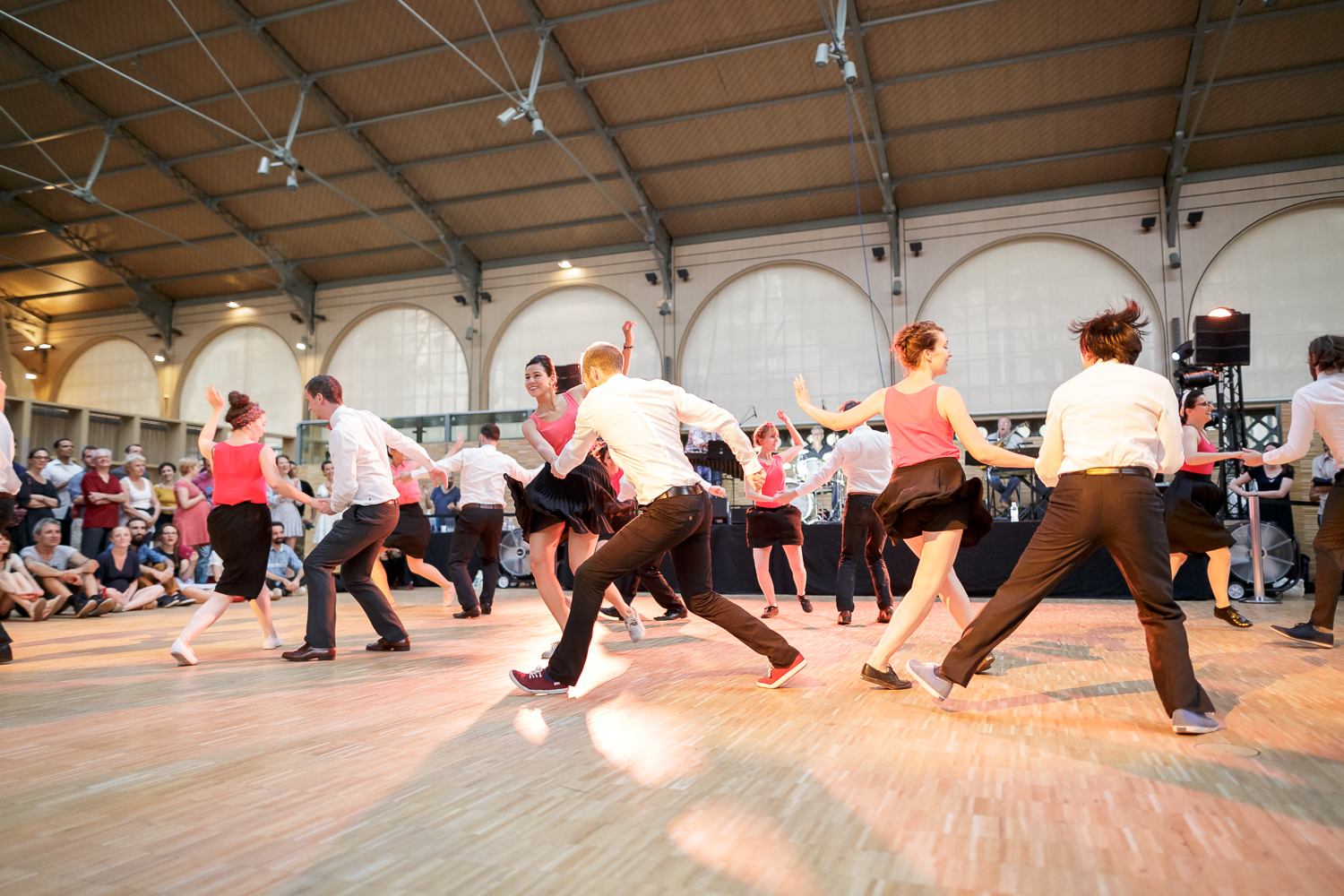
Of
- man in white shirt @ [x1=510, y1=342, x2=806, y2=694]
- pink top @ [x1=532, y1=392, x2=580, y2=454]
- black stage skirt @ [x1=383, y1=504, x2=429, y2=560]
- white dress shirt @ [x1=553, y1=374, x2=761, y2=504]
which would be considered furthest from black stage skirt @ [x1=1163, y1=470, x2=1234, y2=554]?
black stage skirt @ [x1=383, y1=504, x2=429, y2=560]

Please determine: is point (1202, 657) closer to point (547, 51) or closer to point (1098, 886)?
point (1098, 886)

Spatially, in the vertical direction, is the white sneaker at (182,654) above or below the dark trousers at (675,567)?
below

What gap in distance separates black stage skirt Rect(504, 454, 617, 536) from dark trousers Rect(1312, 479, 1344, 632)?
339 centimetres

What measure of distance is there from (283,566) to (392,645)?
20.4 ft

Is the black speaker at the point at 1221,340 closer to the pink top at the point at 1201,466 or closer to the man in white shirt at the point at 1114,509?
the pink top at the point at 1201,466

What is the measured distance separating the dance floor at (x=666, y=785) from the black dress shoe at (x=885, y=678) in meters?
0.06

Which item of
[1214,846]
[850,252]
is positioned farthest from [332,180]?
[1214,846]

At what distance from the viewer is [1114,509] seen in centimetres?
239

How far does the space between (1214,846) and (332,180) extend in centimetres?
1762

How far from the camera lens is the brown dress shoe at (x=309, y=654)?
3.98 m

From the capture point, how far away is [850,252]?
1600 cm

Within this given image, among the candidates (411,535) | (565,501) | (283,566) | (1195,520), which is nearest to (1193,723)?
(565,501)

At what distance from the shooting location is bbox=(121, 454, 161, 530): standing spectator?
848 cm

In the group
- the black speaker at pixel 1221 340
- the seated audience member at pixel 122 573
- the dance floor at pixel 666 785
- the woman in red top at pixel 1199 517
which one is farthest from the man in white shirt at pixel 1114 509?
the seated audience member at pixel 122 573
